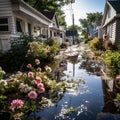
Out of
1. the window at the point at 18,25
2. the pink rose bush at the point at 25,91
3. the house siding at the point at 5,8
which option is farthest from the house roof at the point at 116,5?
the pink rose bush at the point at 25,91

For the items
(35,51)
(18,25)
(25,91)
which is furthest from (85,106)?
(18,25)

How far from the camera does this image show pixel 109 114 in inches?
178

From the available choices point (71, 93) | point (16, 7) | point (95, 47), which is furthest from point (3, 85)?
point (95, 47)

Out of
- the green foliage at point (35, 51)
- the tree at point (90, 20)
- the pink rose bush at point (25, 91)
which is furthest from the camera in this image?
the tree at point (90, 20)

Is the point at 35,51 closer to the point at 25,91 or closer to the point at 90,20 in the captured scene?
the point at 25,91

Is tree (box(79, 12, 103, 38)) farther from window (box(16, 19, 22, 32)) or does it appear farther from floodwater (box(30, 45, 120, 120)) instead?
floodwater (box(30, 45, 120, 120))

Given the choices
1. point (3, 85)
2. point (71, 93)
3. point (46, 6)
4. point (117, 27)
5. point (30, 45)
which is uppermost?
point (46, 6)

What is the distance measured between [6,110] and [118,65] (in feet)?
16.6

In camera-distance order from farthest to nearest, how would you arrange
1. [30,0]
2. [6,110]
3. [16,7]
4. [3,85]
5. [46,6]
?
[46,6], [30,0], [16,7], [3,85], [6,110]

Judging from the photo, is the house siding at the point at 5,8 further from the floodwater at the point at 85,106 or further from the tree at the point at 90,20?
the tree at the point at 90,20

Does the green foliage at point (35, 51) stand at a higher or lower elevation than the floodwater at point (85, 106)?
higher

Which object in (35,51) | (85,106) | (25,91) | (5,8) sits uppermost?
(5,8)

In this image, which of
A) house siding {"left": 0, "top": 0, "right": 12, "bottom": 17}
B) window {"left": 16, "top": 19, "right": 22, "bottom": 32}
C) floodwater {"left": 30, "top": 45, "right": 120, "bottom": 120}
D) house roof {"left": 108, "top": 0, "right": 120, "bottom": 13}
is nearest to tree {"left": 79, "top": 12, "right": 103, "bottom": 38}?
house roof {"left": 108, "top": 0, "right": 120, "bottom": 13}

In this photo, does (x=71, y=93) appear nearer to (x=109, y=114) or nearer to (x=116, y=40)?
(x=109, y=114)
